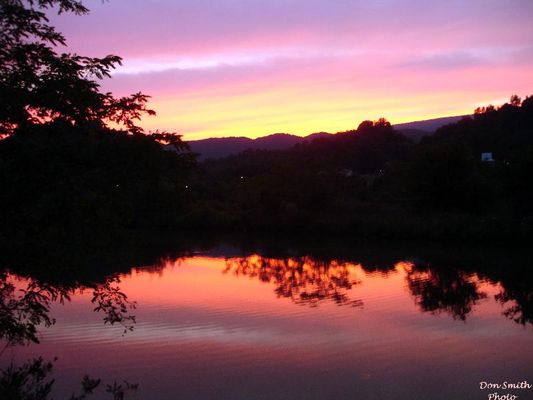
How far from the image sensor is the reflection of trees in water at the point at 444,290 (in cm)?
1360

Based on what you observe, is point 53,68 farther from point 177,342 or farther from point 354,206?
point 354,206

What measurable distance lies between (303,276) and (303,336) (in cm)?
802

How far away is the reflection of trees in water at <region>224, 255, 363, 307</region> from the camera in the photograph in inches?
611

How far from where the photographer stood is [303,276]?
62.6 ft

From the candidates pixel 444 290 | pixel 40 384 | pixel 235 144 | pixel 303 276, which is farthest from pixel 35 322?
pixel 235 144

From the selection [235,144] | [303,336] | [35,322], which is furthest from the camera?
[235,144]

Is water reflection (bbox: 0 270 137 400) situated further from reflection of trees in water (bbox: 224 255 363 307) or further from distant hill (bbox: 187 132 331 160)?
distant hill (bbox: 187 132 331 160)

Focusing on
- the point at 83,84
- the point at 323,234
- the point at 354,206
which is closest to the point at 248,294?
the point at 83,84

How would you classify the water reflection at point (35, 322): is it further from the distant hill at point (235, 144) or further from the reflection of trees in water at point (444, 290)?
the distant hill at point (235, 144)

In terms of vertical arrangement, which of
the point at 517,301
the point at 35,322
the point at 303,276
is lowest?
the point at 517,301

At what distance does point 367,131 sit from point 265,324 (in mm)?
66918

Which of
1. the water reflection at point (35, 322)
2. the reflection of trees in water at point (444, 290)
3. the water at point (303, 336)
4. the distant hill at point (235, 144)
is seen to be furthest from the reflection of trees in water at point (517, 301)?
the distant hill at point (235, 144)

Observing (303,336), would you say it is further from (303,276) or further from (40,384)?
(303,276)

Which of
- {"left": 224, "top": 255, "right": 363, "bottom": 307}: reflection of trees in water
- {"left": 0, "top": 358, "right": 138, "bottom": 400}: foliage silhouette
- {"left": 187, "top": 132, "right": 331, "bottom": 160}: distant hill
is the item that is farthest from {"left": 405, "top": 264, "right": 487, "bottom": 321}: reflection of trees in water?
{"left": 187, "top": 132, "right": 331, "bottom": 160}: distant hill
